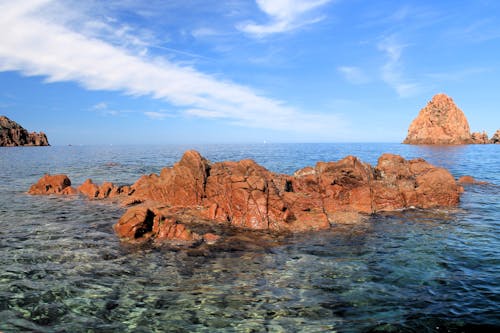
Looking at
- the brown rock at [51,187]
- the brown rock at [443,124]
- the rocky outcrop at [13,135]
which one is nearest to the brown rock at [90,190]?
the brown rock at [51,187]

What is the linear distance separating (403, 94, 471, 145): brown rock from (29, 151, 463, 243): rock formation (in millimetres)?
157883

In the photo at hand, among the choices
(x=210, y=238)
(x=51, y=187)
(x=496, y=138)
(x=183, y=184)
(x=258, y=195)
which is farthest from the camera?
(x=496, y=138)

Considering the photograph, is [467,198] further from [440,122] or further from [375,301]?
[440,122]

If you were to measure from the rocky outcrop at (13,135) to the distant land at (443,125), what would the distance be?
743 ft

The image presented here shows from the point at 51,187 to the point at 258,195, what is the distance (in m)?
19.9

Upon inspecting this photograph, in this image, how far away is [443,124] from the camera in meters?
160

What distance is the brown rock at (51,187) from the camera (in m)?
26.3

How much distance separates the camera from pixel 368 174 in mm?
23125

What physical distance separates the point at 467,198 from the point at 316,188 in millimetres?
12508

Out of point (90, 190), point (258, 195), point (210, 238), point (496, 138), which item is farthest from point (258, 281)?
point (496, 138)

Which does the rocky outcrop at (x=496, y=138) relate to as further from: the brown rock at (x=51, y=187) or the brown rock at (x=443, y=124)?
the brown rock at (x=51, y=187)

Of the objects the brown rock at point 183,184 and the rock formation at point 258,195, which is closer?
the rock formation at point 258,195

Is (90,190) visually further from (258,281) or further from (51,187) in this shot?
(258,281)

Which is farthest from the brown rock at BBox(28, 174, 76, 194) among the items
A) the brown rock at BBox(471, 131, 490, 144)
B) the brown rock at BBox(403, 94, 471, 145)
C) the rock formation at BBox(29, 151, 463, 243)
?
the brown rock at BBox(471, 131, 490, 144)
